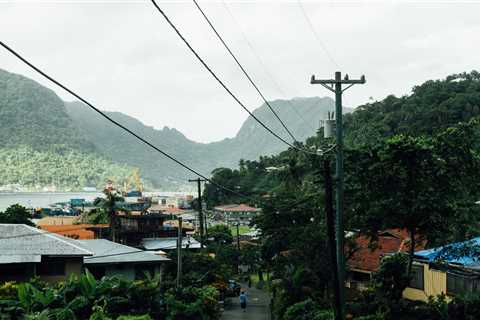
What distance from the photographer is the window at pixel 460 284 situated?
21453mm

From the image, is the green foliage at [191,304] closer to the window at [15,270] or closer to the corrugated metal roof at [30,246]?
the corrugated metal roof at [30,246]

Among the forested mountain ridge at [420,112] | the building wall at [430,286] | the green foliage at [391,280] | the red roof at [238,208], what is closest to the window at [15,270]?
the green foliage at [391,280]

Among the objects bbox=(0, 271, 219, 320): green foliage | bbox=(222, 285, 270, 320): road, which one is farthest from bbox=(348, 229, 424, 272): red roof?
bbox=(0, 271, 219, 320): green foliage

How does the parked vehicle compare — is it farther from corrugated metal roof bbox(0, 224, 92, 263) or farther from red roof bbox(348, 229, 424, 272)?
corrugated metal roof bbox(0, 224, 92, 263)

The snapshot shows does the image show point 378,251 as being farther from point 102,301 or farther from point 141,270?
point 102,301

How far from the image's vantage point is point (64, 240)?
97.2ft

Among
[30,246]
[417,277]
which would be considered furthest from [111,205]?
[417,277]

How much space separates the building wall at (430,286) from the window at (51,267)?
16733 mm

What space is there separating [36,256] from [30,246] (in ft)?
3.35

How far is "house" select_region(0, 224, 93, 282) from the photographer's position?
26766mm

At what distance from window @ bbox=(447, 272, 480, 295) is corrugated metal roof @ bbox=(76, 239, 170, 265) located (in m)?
17.5

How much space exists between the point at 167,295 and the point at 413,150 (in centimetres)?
1266

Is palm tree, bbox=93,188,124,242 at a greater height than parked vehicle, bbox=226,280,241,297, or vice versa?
palm tree, bbox=93,188,124,242

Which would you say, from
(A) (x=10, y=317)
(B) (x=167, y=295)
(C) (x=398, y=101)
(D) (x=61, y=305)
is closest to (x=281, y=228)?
(B) (x=167, y=295)
